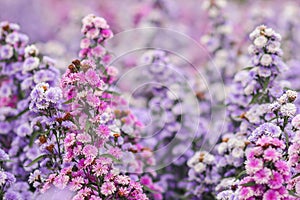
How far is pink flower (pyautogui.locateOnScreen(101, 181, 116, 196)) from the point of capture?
94.1 inches

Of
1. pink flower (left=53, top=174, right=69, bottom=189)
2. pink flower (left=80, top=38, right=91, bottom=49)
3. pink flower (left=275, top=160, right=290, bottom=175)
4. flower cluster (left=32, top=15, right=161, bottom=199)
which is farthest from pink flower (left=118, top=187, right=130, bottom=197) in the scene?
pink flower (left=80, top=38, right=91, bottom=49)

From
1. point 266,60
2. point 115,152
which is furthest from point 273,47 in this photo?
point 115,152

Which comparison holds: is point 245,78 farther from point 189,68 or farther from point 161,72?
point 189,68

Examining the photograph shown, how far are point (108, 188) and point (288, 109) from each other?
92 centimetres

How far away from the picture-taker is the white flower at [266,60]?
295cm

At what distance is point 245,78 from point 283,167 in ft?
3.60

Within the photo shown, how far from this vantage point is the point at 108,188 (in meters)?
2.41

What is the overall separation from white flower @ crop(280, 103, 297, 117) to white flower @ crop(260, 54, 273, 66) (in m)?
0.51

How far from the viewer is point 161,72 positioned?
3.69m

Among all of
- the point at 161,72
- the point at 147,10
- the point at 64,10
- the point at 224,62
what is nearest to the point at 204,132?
the point at 161,72

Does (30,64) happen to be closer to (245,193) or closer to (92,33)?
(92,33)

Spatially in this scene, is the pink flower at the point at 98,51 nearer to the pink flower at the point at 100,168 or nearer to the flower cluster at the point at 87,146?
the flower cluster at the point at 87,146

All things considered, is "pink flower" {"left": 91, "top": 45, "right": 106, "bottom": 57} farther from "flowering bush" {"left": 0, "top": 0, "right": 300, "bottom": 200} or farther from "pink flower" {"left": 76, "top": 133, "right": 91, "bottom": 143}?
"pink flower" {"left": 76, "top": 133, "right": 91, "bottom": 143}

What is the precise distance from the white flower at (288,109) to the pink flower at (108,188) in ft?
2.88
